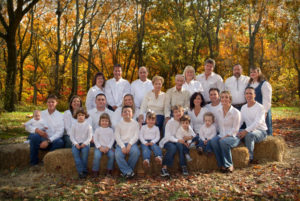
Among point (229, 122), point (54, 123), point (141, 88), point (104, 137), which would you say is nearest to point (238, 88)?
point (229, 122)

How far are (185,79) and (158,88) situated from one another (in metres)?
0.78

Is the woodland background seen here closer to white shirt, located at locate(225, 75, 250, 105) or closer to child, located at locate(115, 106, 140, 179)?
white shirt, located at locate(225, 75, 250, 105)

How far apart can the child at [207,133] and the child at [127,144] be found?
1.17m

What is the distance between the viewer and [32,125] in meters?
5.62

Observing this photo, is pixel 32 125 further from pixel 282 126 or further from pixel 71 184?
pixel 282 126

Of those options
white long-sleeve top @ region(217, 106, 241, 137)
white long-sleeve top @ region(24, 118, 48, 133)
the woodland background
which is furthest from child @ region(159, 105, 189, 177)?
the woodland background

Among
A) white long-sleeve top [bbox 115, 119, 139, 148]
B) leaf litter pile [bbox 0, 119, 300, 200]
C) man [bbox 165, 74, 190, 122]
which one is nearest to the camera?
leaf litter pile [bbox 0, 119, 300, 200]

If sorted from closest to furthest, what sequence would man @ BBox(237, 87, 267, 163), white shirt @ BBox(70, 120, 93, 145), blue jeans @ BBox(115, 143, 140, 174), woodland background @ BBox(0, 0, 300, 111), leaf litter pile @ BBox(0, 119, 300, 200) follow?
leaf litter pile @ BBox(0, 119, 300, 200), blue jeans @ BBox(115, 143, 140, 174), white shirt @ BBox(70, 120, 93, 145), man @ BBox(237, 87, 267, 163), woodland background @ BBox(0, 0, 300, 111)

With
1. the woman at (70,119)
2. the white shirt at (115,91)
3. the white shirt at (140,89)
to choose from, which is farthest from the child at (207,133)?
the woman at (70,119)

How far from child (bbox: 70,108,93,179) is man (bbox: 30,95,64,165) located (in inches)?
21.2

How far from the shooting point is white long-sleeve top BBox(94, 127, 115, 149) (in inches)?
202

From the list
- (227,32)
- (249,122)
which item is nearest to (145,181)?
(249,122)

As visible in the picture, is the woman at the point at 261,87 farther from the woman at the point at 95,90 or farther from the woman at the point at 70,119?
the woman at the point at 70,119

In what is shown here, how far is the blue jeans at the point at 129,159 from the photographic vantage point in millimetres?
4855
